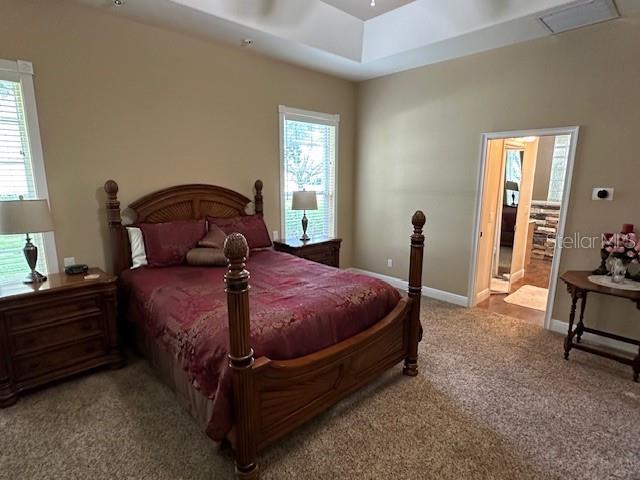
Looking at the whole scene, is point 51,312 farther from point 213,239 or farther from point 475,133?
point 475,133

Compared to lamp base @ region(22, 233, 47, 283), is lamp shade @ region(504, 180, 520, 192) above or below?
above

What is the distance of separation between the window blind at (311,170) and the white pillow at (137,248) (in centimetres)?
185

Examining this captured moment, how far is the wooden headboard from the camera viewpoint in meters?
3.17

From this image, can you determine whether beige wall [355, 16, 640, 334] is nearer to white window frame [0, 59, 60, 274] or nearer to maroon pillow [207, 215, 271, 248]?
maroon pillow [207, 215, 271, 248]

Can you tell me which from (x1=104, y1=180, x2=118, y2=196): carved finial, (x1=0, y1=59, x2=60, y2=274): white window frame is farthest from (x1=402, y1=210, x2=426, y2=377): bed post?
(x1=0, y1=59, x2=60, y2=274): white window frame

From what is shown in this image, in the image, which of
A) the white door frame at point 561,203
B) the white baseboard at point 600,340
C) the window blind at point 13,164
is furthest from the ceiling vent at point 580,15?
the window blind at point 13,164

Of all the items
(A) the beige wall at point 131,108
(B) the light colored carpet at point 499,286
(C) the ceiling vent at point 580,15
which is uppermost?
(C) the ceiling vent at point 580,15

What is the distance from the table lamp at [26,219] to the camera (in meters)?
2.40

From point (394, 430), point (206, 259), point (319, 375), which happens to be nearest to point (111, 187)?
point (206, 259)

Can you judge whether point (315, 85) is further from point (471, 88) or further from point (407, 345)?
point (407, 345)

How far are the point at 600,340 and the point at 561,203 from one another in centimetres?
138

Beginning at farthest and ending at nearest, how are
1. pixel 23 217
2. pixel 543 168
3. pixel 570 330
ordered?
pixel 543 168
pixel 570 330
pixel 23 217

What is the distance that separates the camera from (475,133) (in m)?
3.98

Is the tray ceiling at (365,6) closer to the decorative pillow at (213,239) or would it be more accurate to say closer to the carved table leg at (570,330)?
the decorative pillow at (213,239)
